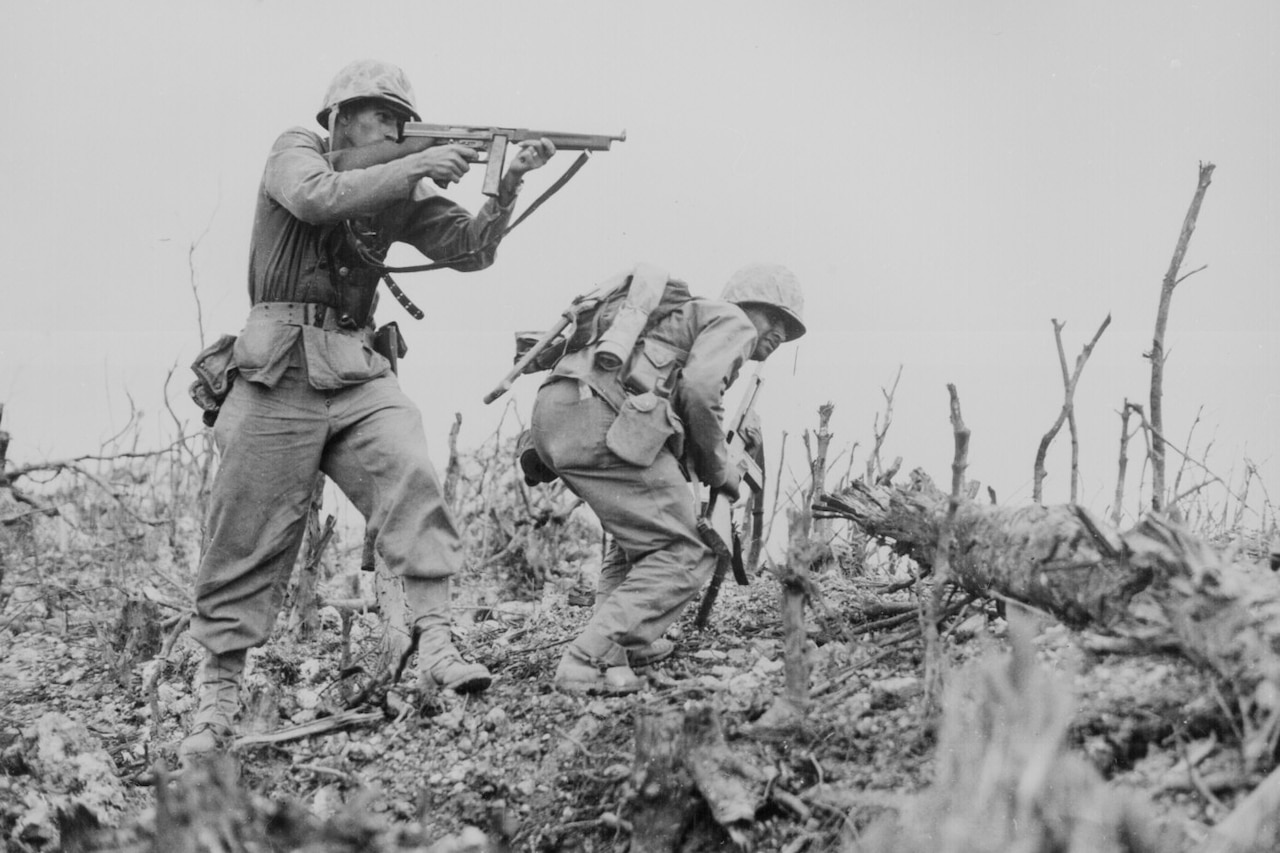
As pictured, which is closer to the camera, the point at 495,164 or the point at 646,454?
the point at 646,454

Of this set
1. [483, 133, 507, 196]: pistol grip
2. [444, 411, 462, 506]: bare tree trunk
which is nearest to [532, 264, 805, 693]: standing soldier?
[483, 133, 507, 196]: pistol grip

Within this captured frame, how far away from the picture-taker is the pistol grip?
4160mm

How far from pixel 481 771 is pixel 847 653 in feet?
4.01

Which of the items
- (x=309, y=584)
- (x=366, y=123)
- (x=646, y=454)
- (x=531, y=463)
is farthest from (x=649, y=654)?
(x=366, y=123)

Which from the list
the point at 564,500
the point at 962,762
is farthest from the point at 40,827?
the point at 564,500

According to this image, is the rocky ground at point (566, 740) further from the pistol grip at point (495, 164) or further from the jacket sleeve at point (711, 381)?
the pistol grip at point (495, 164)

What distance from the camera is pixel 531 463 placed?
4.50m

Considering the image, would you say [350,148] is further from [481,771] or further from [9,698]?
[9,698]

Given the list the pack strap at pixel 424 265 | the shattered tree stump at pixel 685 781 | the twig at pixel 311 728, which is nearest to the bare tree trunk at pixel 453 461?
the pack strap at pixel 424 265

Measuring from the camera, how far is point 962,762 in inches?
64.1

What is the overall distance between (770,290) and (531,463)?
50.5 inches

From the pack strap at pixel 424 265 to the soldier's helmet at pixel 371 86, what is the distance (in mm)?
529

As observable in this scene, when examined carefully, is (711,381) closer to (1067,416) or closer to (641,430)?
(641,430)

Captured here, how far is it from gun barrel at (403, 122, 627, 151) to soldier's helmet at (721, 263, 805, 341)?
0.82 meters
